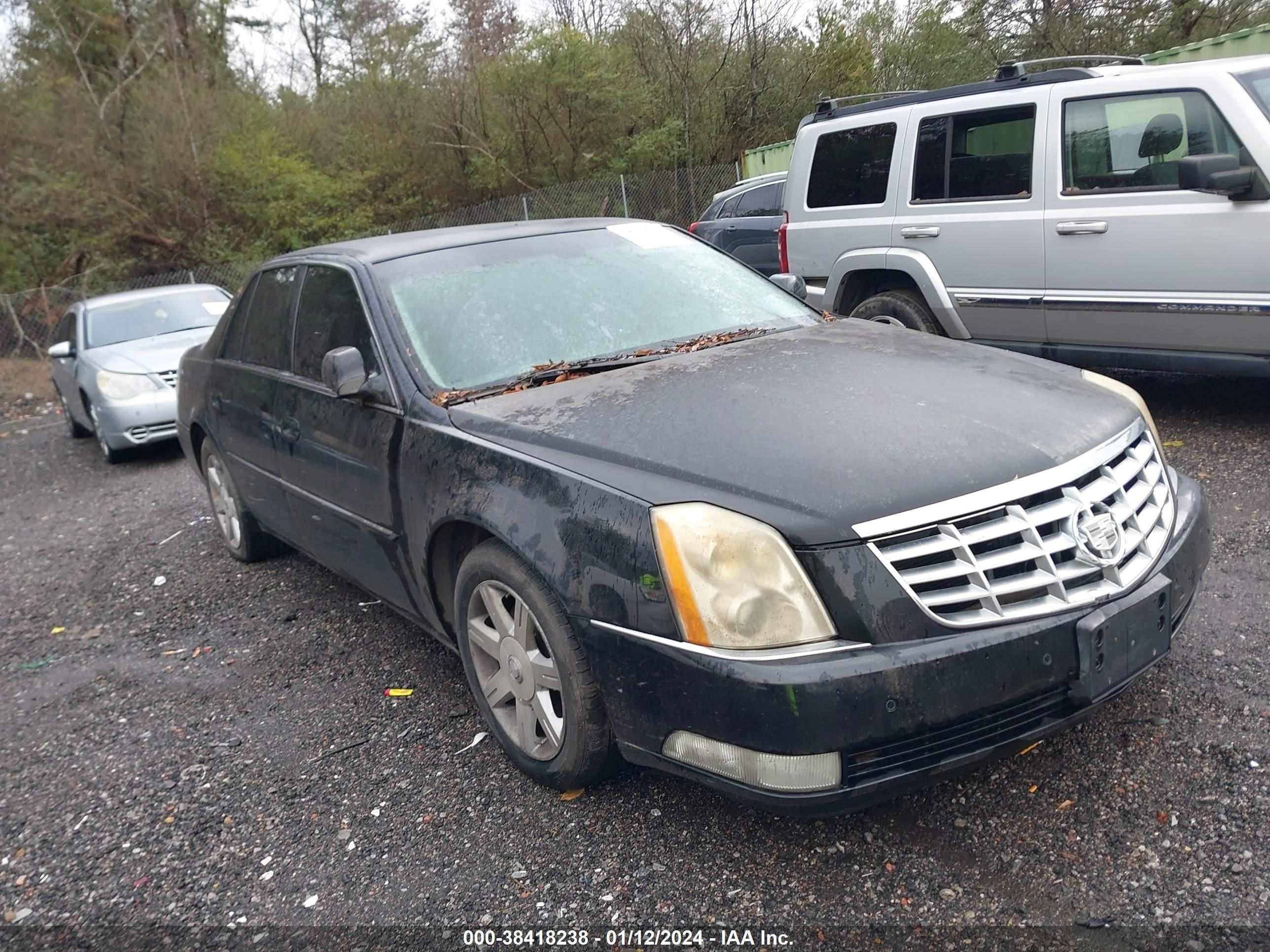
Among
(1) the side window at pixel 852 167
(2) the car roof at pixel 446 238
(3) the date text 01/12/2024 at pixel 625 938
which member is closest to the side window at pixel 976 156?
(1) the side window at pixel 852 167

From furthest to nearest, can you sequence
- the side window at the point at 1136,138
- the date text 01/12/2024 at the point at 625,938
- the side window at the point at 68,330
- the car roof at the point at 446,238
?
the side window at the point at 68,330
the side window at the point at 1136,138
the car roof at the point at 446,238
the date text 01/12/2024 at the point at 625,938

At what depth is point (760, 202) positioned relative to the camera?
455 inches

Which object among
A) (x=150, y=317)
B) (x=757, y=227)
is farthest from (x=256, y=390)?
(x=757, y=227)

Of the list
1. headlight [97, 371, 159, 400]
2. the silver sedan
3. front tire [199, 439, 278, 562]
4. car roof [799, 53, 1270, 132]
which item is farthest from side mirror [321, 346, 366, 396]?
headlight [97, 371, 159, 400]

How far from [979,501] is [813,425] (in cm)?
49

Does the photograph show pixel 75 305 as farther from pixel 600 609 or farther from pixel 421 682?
pixel 600 609

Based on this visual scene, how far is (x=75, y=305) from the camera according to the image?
33.1 ft

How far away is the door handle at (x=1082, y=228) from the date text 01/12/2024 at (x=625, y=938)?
4.58 m

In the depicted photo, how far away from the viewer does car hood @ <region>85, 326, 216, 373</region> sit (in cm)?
875

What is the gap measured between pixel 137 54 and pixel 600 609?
23.2 m

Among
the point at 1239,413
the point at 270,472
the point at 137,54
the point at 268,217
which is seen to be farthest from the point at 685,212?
the point at 270,472

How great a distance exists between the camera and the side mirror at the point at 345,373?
3326mm

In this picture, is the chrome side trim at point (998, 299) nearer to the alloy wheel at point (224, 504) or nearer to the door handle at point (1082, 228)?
the door handle at point (1082, 228)

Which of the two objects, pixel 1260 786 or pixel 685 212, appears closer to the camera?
pixel 1260 786
